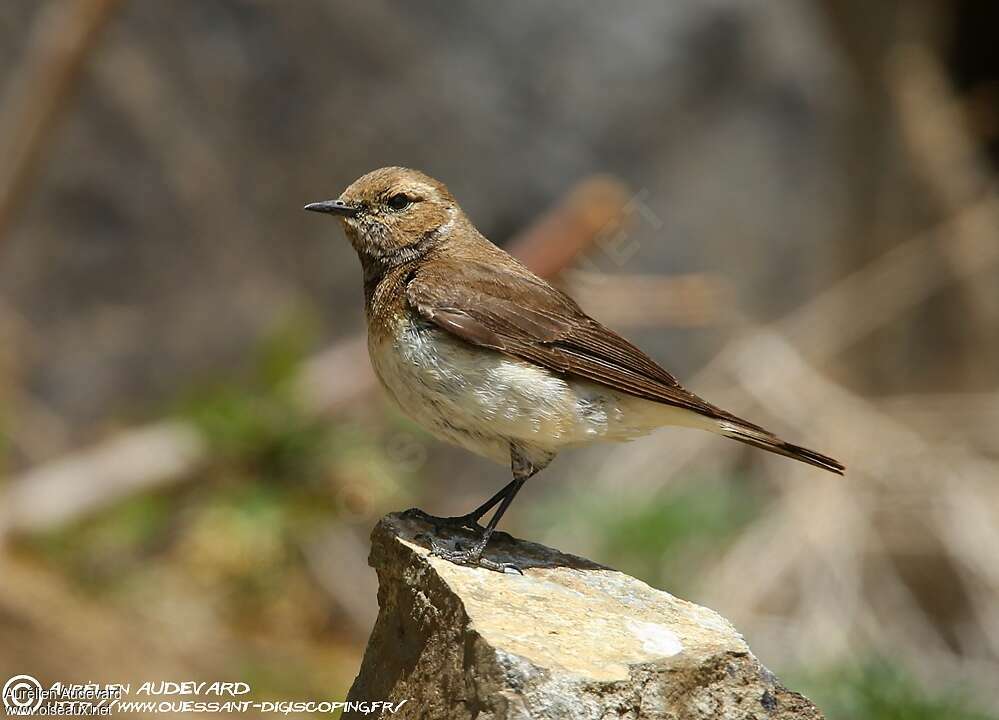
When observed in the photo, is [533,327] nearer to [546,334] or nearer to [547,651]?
[546,334]

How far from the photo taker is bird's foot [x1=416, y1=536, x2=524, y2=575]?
13.1ft

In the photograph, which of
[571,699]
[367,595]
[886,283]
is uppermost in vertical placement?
[886,283]

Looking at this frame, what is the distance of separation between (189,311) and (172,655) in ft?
Answer: 8.89

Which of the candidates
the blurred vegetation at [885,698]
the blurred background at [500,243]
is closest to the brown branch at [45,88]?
the blurred background at [500,243]

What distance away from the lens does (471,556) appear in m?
4.03

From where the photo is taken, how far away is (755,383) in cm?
884

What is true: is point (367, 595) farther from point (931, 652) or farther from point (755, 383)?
point (931, 652)

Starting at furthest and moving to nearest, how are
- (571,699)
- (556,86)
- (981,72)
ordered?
(981,72)
(556,86)
(571,699)

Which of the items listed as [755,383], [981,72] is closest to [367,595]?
[755,383]

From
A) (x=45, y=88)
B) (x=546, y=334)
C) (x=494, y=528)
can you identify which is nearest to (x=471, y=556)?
(x=494, y=528)

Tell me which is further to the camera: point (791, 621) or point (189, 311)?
point (189, 311)

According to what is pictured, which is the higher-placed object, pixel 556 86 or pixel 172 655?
pixel 556 86

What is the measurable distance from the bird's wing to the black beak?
0.41m

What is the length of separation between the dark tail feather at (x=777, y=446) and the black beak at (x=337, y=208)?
65.1 inches
